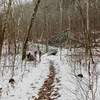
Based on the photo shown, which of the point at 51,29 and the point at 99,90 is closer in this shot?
the point at 99,90

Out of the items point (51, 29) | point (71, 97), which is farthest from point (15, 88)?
point (51, 29)

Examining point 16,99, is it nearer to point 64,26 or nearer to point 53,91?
point 53,91

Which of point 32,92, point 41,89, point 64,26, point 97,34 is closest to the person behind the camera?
point 32,92

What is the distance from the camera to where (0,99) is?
3.37 m

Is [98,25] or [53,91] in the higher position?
[98,25]

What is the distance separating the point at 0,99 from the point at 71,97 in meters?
1.84

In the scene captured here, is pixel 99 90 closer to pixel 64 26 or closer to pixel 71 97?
pixel 71 97

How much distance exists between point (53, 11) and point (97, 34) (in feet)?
54.4

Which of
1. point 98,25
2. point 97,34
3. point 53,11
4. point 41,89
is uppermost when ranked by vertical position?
point 53,11

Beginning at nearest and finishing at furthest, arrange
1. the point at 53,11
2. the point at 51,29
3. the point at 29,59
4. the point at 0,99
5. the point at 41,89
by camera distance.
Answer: the point at 0,99 < the point at 41,89 < the point at 29,59 < the point at 51,29 < the point at 53,11

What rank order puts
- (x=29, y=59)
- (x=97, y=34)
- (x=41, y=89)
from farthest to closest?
1. (x=97, y=34)
2. (x=29, y=59)
3. (x=41, y=89)

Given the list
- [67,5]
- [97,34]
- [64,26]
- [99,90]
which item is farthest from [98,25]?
[99,90]

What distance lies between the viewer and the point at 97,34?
2231cm

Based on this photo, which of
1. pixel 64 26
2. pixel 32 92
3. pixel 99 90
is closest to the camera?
pixel 99 90
